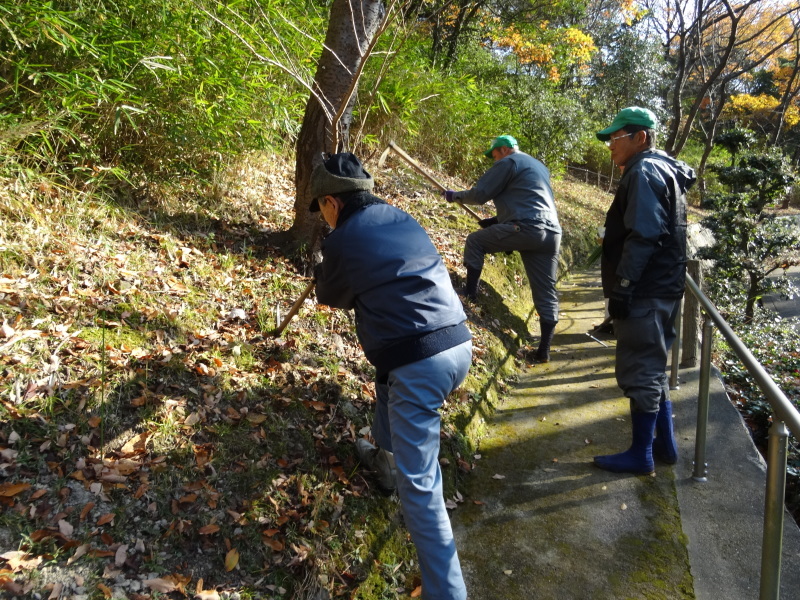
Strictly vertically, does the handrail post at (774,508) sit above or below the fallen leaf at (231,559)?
above

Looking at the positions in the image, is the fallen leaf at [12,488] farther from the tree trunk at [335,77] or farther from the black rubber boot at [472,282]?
the black rubber boot at [472,282]

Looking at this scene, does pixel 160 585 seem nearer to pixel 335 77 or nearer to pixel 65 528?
pixel 65 528

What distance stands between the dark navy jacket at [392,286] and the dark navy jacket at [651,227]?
5.10ft

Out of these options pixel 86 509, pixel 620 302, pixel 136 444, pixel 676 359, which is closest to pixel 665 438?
pixel 620 302

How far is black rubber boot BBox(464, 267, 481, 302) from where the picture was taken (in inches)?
233

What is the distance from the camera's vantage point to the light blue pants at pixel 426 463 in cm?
248

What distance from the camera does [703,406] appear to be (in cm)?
365

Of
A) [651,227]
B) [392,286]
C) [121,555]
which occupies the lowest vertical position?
[121,555]

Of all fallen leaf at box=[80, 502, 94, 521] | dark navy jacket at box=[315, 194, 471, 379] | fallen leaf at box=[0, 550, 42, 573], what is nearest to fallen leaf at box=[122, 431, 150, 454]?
fallen leaf at box=[80, 502, 94, 521]

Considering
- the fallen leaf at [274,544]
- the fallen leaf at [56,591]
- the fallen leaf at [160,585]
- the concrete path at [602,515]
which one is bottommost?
the concrete path at [602,515]

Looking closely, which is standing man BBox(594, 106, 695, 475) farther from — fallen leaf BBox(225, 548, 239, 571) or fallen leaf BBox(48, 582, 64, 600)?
fallen leaf BBox(48, 582, 64, 600)

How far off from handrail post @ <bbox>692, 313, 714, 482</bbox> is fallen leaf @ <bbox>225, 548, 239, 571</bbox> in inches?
114

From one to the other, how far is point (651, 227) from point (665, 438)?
4.97 ft

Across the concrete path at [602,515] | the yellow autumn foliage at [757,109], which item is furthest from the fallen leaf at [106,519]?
the yellow autumn foliage at [757,109]
